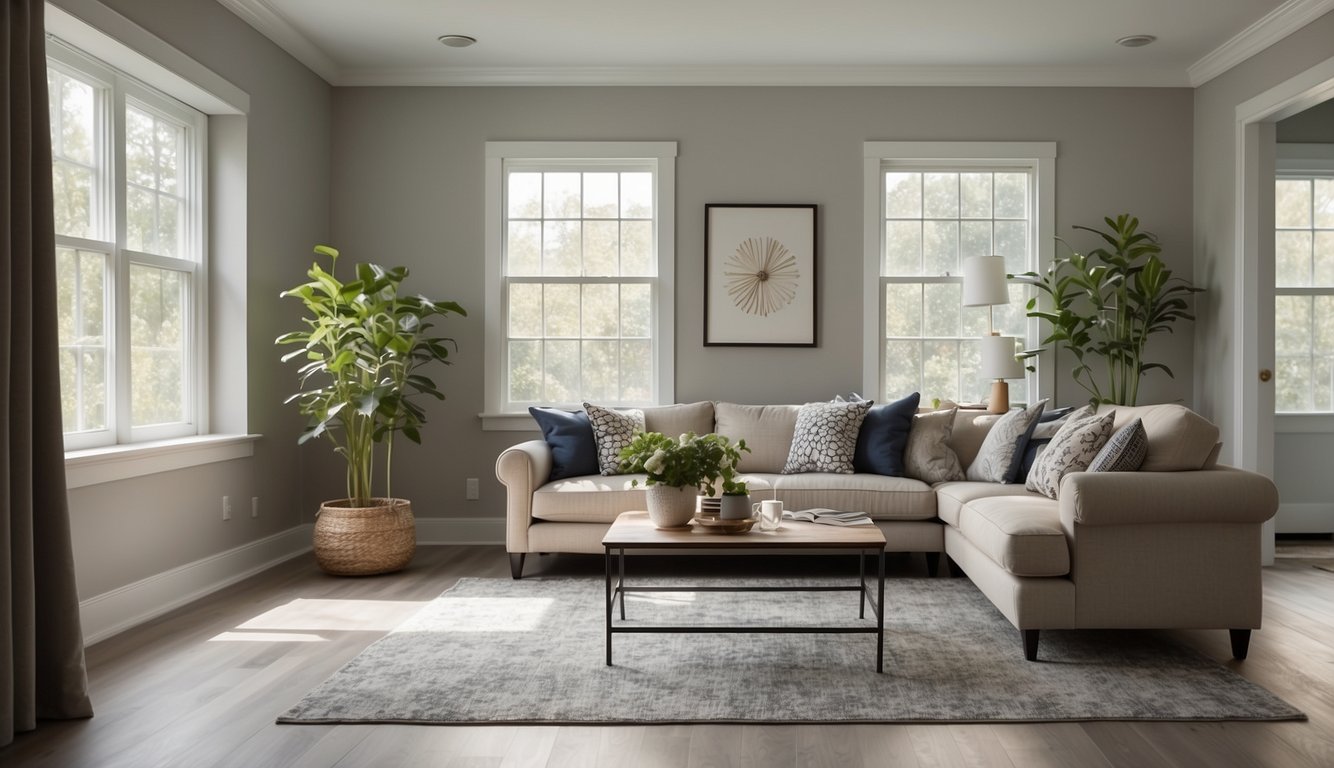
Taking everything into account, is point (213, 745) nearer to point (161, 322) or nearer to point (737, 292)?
point (161, 322)

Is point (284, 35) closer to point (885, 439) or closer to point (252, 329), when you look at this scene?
point (252, 329)

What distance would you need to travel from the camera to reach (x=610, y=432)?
195 inches

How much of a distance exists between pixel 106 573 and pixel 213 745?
148 centimetres

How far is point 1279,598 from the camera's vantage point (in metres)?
4.30

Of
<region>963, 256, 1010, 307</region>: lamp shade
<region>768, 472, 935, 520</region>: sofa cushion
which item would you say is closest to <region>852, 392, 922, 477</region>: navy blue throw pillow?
<region>768, 472, 935, 520</region>: sofa cushion

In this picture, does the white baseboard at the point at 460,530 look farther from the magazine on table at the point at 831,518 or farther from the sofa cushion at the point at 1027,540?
the sofa cushion at the point at 1027,540

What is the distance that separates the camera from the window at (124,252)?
3.65 meters

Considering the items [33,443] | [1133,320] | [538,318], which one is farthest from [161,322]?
[1133,320]

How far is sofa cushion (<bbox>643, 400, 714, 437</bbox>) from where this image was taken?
205 inches

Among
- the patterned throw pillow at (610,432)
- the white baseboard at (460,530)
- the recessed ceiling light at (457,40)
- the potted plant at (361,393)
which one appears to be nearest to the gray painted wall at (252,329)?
the potted plant at (361,393)

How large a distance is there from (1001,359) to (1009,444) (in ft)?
2.50

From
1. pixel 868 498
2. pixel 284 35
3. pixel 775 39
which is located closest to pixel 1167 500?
pixel 868 498

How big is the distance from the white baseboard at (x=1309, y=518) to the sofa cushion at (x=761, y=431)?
10.8 ft

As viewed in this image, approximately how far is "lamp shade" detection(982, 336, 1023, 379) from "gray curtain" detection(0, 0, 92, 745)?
4230 millimetres
